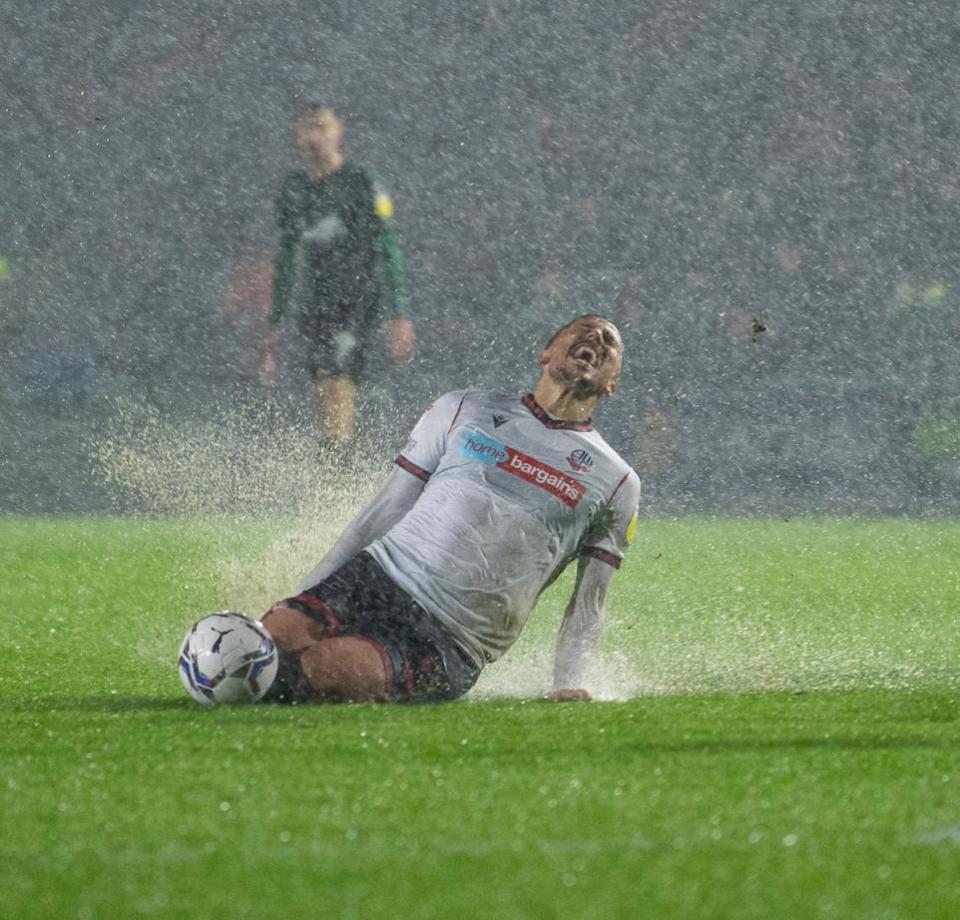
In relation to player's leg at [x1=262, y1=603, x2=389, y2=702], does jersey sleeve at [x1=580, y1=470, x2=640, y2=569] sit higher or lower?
higher

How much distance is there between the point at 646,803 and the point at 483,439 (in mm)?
1601

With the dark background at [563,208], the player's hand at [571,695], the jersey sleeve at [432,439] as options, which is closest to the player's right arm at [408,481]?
the jersey sleeve at [432,439]

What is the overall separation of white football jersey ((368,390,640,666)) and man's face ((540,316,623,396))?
9 centimetres

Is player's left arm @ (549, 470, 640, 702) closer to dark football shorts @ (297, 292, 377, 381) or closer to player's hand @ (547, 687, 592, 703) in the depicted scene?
player's hand @ (547, 687, 592, 703)

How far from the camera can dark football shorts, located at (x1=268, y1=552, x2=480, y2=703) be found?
4.15m

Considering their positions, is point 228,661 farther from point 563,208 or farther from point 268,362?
point 563,208

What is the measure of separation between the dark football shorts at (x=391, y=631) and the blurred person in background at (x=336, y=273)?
366cm

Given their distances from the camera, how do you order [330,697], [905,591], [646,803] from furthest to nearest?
[905,591] → [330,697] → [646,803]

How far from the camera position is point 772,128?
15508mm

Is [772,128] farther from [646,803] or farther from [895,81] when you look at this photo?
[646,803]

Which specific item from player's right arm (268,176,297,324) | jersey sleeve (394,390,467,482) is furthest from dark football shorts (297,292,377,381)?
jersey sleeve (394,390,467,482)

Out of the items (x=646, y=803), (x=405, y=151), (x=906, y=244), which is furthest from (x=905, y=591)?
(x=405, y=151)

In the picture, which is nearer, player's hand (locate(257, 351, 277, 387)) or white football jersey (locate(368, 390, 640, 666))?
white football jersey (locate(368, 390, 640, 666))

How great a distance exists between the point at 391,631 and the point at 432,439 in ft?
1.59
